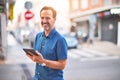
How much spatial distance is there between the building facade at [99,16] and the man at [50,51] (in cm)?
115

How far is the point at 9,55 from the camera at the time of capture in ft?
17.1

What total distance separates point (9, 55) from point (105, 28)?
8.53 ft

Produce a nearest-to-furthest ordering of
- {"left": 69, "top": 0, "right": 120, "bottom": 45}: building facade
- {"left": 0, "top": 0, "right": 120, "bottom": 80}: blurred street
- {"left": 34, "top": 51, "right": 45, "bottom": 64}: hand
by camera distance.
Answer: {"left": 34, "top": 51, "right": 45, "bottom": 64}: hand, {"left": 69, "top": 0, "right": 120, "bottom": 45}: building facade, {"left": 0, "top": 0, "right": 120, "bottom": 80}: blurred street

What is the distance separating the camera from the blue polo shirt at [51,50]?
60.9 inches

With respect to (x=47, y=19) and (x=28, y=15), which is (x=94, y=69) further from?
(x=47, y=19)

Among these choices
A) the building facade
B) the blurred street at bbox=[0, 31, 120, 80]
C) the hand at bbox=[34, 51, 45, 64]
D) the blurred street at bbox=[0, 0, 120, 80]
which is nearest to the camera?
the hand at bbox=[34, 51, 45, 64]

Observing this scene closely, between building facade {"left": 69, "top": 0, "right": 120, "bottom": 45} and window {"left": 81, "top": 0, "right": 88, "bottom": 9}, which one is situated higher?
window {"left": 81, "top": 0, "right": 88, "bottom": 9}

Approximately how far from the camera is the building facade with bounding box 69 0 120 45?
274cm

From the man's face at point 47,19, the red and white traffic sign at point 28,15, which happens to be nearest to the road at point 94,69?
the red and white traffic sign at point 28,15

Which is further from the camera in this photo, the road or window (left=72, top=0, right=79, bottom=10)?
the road

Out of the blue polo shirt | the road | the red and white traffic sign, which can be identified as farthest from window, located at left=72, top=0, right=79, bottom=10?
the blue polo shirt

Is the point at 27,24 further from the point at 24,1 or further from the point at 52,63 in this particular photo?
the point at 52,63

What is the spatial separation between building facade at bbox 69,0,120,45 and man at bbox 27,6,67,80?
115 centimetres

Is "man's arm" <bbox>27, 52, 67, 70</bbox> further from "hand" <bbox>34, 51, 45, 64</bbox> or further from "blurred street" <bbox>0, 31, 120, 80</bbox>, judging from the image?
"blurred street" <bbox>0, 31, 120, 80</bbox>
